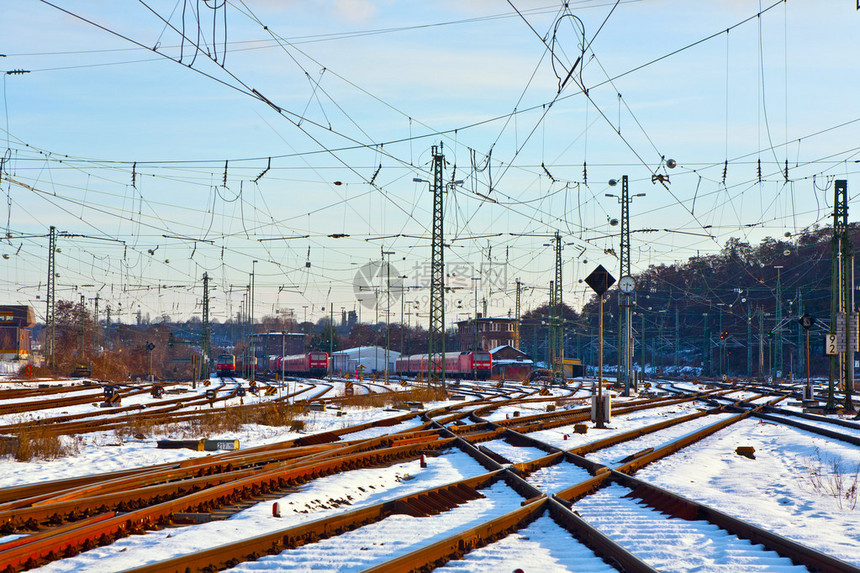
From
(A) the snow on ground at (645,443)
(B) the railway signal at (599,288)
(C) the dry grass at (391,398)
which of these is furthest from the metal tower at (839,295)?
(C) the dry grass at (391,398)

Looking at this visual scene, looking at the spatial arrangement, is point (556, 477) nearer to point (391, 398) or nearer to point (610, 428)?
point (610, 428)

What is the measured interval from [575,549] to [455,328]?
130708 mm

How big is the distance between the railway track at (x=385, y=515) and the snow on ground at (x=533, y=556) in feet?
0.10

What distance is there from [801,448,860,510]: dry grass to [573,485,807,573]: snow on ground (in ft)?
9.20

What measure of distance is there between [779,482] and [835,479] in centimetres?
89

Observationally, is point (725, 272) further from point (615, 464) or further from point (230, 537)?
point (230, 537)

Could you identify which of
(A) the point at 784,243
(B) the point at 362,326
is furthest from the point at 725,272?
(B) the point at 362,326

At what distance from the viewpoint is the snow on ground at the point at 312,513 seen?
7.21 m

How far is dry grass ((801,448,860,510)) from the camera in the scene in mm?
10867

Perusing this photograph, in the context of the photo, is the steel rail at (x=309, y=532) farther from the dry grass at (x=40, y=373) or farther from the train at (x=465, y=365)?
the train at (x=465, y=365)

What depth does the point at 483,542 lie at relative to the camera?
7879 mm

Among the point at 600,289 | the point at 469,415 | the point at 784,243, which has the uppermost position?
the point at 784,243

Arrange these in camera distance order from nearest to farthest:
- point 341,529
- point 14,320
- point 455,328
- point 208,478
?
point 341,529 < point 208,478 < point 14,320 < point 455,328

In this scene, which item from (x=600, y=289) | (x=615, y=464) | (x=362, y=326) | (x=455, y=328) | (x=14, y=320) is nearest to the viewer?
(x=615, y=464)
